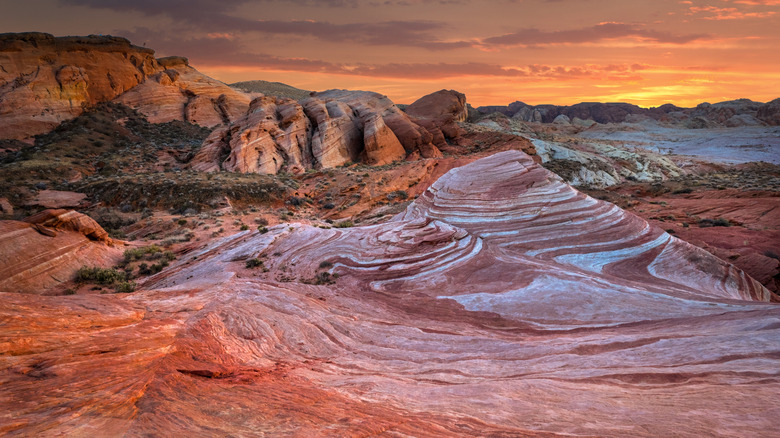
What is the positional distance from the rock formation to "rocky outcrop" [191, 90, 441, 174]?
21.8 metres

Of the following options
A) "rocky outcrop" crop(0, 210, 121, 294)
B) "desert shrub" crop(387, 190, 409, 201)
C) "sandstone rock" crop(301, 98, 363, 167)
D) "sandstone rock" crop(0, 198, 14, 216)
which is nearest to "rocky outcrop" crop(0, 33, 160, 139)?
"sandstone rock" crop(0, 198, 14, 216)

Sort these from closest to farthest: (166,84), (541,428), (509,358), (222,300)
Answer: (541,428) < (509,358) < (222,300) < (166,84)

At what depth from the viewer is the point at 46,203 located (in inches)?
1121

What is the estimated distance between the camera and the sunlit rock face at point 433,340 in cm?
451

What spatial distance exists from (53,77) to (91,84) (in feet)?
13.9

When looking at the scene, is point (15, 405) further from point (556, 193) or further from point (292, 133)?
point (292, 133)

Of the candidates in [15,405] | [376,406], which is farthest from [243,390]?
[15,405]

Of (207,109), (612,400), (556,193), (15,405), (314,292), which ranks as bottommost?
(314,292)

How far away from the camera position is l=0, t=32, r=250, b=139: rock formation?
160 ft

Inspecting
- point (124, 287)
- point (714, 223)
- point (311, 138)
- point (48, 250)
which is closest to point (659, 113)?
point (311, 138)

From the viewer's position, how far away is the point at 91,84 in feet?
181

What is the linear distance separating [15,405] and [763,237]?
1058 inches

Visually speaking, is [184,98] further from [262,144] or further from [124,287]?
[124,287]

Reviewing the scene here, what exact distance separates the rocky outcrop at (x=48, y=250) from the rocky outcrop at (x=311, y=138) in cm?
2318
